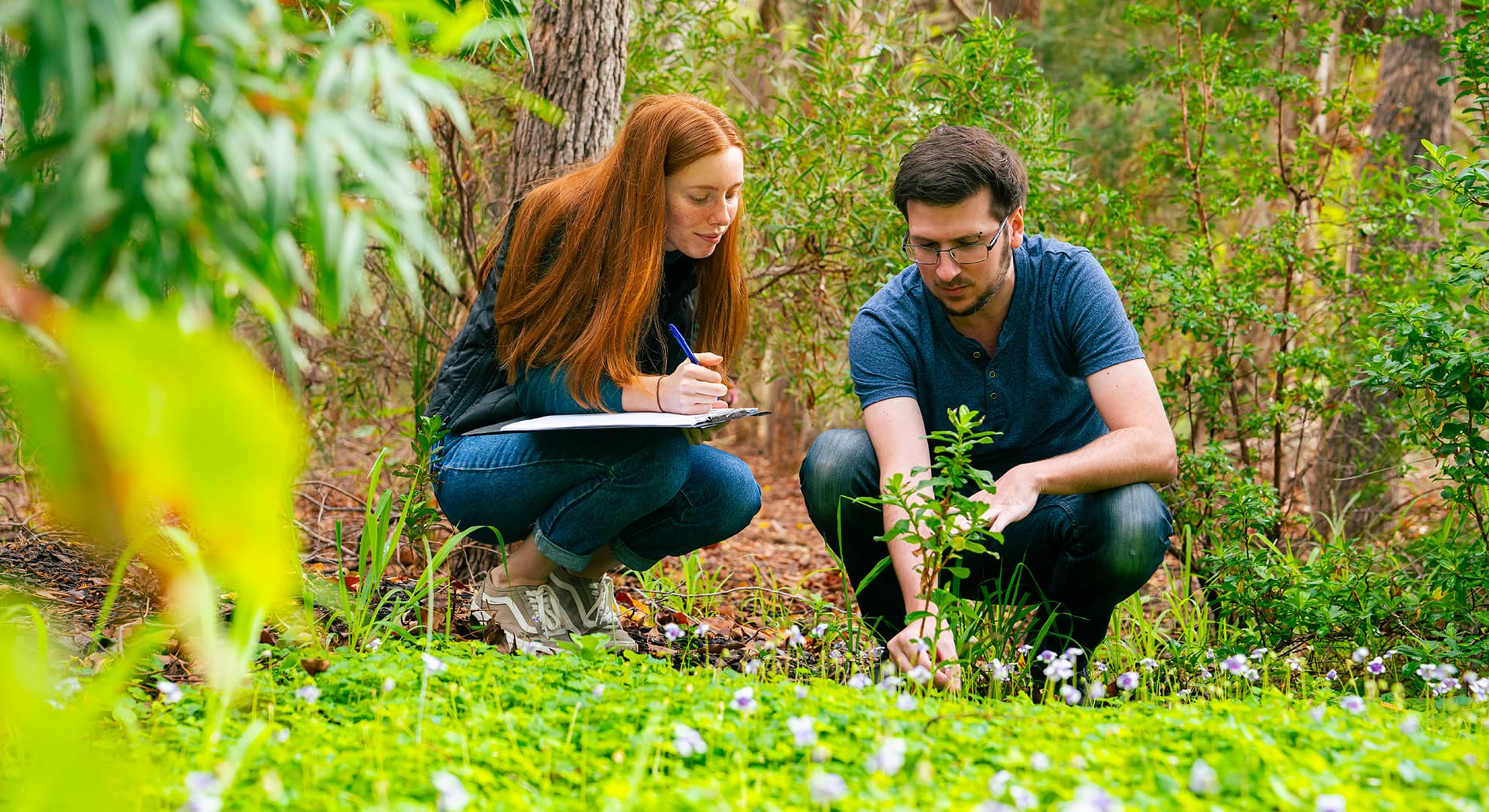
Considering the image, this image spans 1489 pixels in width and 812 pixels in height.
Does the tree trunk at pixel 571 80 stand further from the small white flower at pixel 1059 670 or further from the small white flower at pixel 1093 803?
the small white flower at pixel 1093 803

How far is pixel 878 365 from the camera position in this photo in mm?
2801

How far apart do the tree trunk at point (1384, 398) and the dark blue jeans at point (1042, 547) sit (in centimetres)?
129

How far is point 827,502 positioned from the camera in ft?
9.25

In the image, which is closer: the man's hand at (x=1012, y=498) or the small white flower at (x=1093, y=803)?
the small white flower at (x=1093, y=803)

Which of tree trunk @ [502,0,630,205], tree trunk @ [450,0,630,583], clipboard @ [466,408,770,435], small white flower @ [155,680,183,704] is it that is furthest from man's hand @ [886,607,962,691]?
tree trunk @ [502,0,630,205]

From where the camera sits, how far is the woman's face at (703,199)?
2.76m

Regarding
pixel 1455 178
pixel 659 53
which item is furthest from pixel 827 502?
pixel 659 53

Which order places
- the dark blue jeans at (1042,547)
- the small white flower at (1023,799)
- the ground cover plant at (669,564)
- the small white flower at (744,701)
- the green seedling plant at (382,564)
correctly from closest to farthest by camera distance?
the ground cover plant at (669,564)
the small white flower at (1023,799)
the small white flower at (744,701)
the green seedling plant at (382,564)
the dark blue jeans at (1042,547)

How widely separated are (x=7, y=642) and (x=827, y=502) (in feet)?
6.52

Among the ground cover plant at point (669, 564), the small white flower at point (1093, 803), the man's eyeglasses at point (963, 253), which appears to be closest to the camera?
the ground cover plant at point (669, 564)

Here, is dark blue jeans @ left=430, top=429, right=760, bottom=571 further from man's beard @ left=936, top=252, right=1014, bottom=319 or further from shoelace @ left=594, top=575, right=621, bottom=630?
man's beard @ left=936, top=252, right=1014, bottom=319

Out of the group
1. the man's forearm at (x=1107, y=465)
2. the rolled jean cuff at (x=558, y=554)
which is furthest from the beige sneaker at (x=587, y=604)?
the man's forearm at (x=1107, y=465)

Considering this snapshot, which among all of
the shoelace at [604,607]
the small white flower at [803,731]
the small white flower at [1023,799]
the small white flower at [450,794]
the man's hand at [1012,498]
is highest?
the man's hand at [1012,498]

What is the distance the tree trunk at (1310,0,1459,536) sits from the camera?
4262 mm
